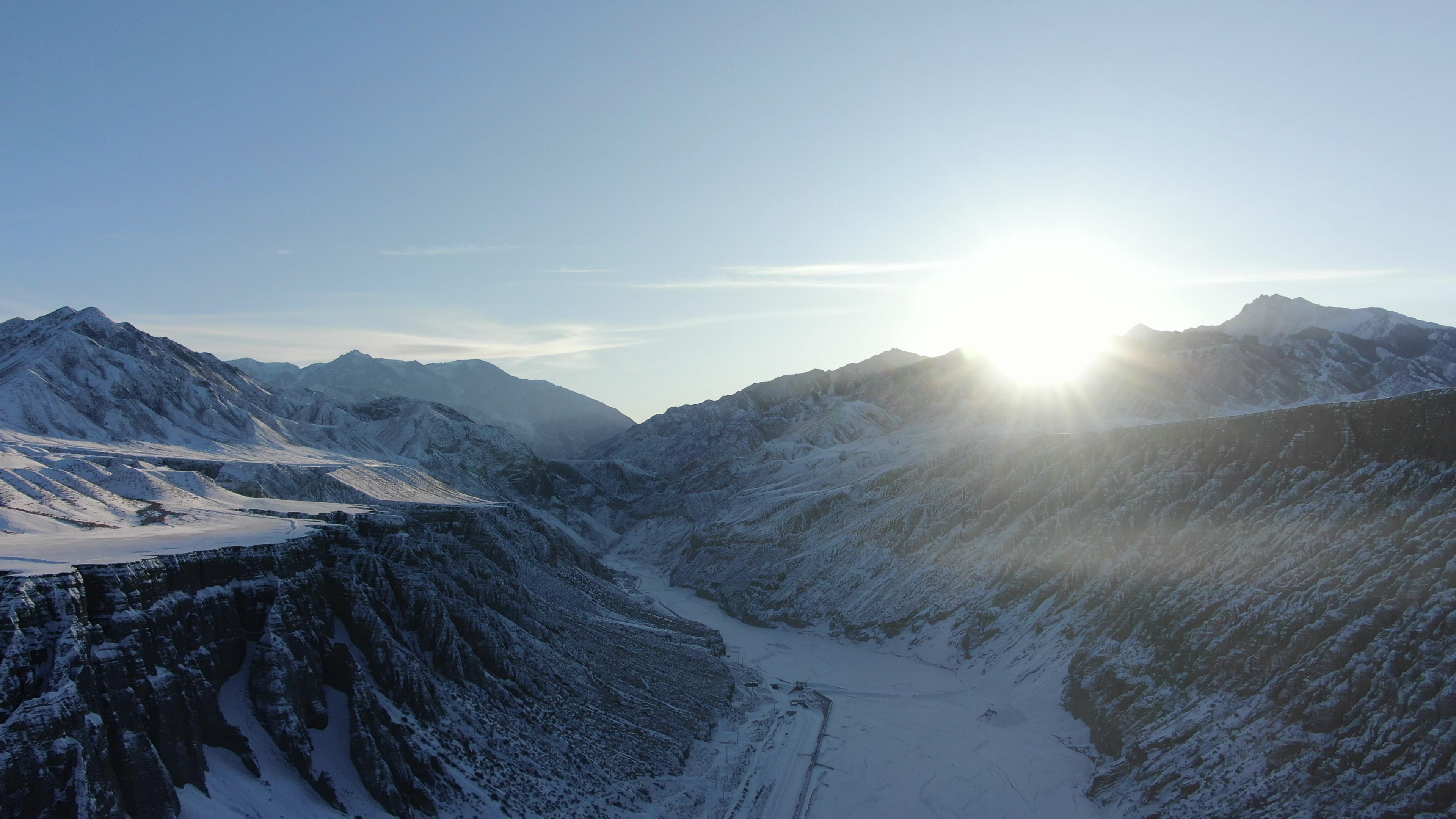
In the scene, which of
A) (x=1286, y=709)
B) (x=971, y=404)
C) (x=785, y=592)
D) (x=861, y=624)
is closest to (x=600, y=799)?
(x=1286, y=709)

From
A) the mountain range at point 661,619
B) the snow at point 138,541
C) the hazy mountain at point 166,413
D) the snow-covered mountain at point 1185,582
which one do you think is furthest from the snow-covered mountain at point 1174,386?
the snow at point 138,541

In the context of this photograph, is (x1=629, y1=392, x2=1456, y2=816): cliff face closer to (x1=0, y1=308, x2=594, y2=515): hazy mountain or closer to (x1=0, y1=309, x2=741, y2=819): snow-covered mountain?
(x1=0, y1=309, x2=741, y2=819): snow-covered mountain

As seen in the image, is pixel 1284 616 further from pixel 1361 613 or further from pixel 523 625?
pixel 523 625

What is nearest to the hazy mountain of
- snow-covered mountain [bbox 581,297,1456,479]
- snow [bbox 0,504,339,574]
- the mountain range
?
the mountain range

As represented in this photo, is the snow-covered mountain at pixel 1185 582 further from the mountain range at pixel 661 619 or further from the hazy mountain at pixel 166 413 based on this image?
the hazy mountain at pixel 166 413

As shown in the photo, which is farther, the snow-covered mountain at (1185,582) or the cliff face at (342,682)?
the snow-covered mountain at (1185,582)
